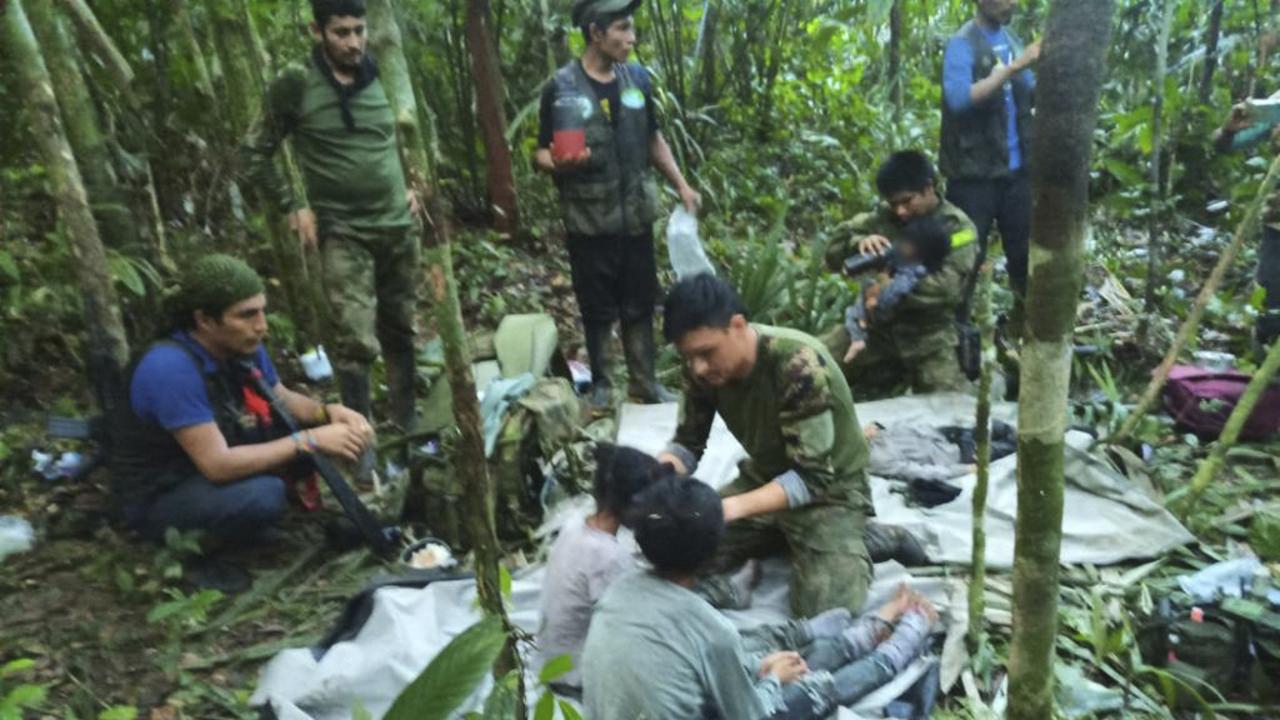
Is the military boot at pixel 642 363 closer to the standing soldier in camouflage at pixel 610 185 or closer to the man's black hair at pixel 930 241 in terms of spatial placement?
the standing soldier in camouflage at pixel 610 185

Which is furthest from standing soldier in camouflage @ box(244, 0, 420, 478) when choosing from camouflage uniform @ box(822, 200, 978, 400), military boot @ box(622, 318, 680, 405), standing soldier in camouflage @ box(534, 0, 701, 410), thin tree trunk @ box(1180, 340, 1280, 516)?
thin tree trunk @ box(1180, 340, 1280, 516)

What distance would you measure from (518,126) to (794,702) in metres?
5.20

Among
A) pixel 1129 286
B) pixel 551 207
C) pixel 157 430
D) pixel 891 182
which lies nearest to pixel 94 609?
pixel 157 430

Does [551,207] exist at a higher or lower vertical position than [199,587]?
higher

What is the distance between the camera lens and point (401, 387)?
472 centimetres

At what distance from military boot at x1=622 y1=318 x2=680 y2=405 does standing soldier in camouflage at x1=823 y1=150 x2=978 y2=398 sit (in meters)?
0.93

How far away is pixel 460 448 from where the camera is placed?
2.05 metres

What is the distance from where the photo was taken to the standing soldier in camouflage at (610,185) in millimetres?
4602

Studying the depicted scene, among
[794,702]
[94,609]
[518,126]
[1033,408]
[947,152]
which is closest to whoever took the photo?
[1033,408]

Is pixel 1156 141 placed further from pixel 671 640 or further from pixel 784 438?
pixel 671 640

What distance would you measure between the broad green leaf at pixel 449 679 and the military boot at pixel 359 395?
270 cm

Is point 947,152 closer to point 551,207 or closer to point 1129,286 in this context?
point 1129,286

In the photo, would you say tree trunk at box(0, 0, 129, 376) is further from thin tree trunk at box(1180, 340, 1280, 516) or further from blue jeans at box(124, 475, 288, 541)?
thin tree trunk at box(1180, 340, 1280, 516)

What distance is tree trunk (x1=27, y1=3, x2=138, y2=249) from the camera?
4.06m
